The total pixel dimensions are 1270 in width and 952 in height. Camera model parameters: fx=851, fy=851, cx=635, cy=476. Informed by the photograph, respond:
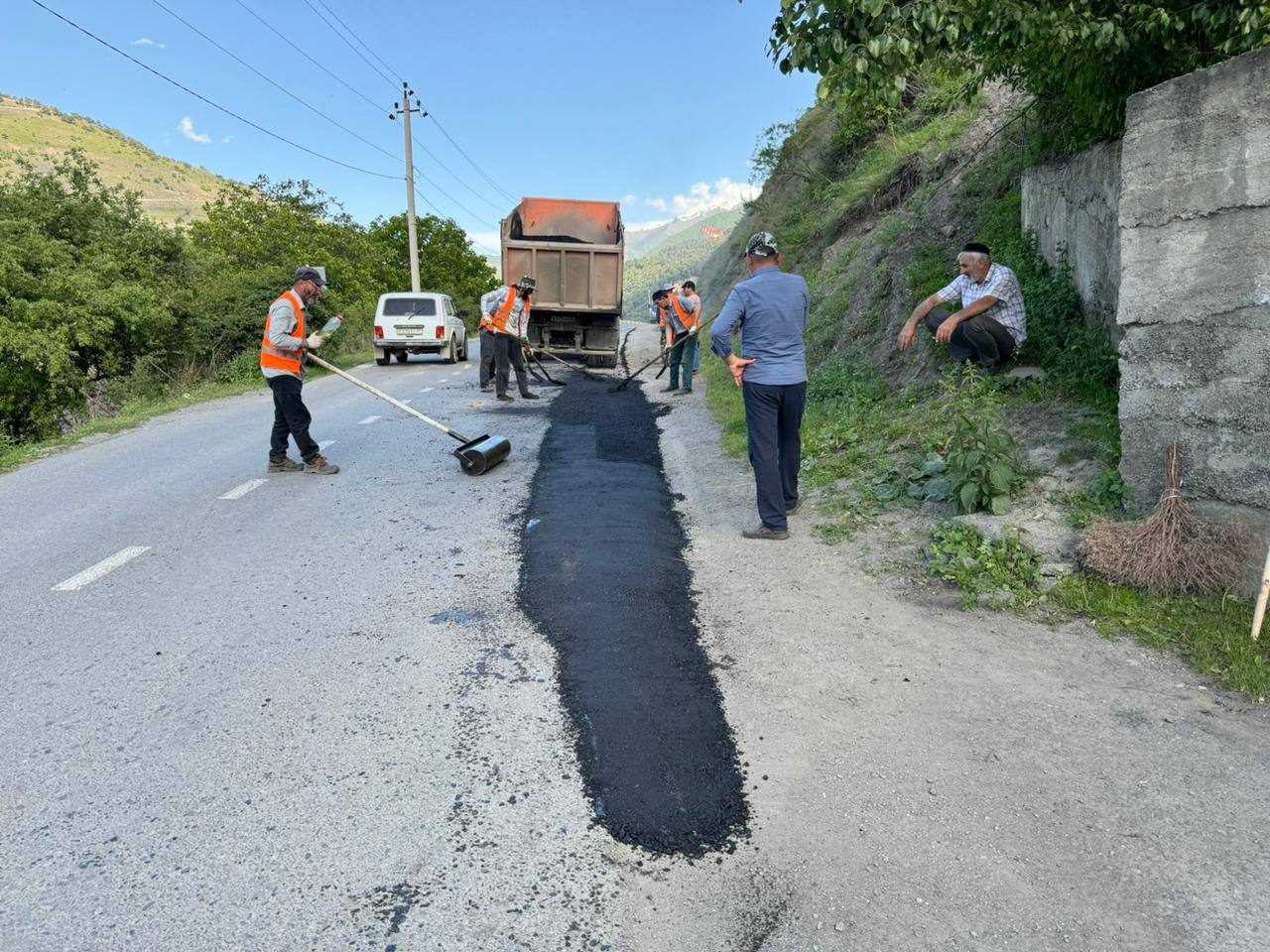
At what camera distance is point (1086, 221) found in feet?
21.3

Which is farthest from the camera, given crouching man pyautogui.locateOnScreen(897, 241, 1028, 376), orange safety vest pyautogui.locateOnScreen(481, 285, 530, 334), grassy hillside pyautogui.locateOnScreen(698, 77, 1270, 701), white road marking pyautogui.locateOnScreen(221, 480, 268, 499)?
orange safety vest pyautogui.locateOnScreen(481, 285, 530, 334)

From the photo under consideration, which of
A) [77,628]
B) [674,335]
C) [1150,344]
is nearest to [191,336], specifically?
[674,335]

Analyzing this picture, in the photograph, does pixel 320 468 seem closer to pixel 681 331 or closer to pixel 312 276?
pixel 312 276

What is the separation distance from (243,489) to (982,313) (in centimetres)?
635

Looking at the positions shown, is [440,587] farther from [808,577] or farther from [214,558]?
[808,577]

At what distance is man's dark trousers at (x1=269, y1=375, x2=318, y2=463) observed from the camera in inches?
308

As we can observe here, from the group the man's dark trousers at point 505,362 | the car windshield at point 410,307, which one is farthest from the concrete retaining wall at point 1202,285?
the car windshield at point 410,307

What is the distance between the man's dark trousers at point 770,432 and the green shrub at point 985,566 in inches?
43.4

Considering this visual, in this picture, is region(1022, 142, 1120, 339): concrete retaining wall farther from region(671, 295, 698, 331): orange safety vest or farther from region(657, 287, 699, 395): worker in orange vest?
region(671, 295, 698, 331): orange safety vest

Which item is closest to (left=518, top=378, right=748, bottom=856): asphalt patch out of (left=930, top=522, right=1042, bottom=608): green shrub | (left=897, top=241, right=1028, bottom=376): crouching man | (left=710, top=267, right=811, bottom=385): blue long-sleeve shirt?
(left=710, top=267, right=811, bottom=385): blue long-sleeve shirt

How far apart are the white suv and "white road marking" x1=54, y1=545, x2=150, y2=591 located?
1584cm

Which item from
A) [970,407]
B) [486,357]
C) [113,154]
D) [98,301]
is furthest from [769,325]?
[113,154]

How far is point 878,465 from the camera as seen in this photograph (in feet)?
21.5

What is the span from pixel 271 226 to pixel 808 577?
4101cm
